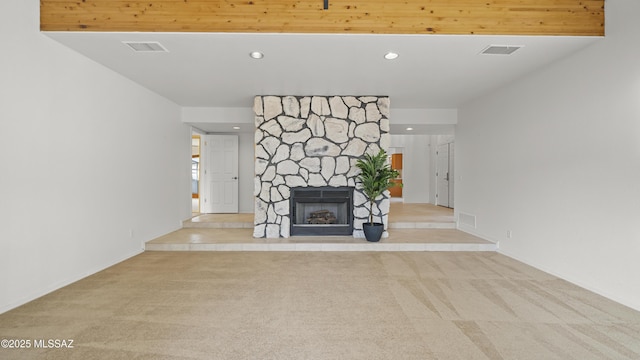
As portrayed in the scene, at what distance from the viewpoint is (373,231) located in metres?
4.59

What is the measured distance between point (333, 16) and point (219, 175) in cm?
550

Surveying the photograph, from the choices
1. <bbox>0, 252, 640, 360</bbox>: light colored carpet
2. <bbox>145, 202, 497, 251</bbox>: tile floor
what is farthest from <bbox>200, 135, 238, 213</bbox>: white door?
<bbox>0, 252, 640, 360</bbox>: light colored carpet

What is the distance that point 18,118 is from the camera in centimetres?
258

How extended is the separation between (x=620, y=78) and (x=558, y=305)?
214cm

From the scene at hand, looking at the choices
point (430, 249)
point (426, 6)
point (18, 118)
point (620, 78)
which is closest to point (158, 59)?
point (18, 118)

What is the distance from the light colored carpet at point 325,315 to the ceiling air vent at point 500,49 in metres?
2.46

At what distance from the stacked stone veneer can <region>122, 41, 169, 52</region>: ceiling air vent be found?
76.4 inches

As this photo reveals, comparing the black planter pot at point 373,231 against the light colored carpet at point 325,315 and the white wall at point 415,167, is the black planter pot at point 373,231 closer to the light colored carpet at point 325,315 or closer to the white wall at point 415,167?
the light colored carpet at point 325,315

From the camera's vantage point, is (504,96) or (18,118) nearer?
(18,118)

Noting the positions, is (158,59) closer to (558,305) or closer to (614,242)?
(558,305)

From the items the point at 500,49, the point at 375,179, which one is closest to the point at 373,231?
the point at 375,179

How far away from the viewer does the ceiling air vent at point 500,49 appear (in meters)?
3.03

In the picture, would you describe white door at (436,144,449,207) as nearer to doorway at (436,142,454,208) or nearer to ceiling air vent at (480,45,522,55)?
doorway at (436,142,454,208)

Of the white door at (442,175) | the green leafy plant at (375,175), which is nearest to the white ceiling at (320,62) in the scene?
the green leafy plant at (375,175)
